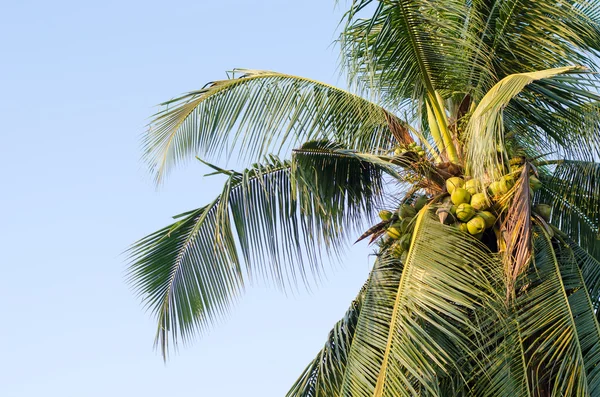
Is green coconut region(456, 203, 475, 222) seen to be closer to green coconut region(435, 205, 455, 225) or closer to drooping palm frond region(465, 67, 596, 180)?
green coconut region(435, 205, 455, 225)

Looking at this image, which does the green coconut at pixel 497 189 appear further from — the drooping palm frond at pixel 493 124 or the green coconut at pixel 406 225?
the green coconut at pixel 406 225

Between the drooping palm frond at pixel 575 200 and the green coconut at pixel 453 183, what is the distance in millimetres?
1558

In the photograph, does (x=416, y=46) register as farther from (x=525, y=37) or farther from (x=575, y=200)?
(x=575, y=200)

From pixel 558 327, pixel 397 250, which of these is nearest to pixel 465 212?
pixel 397 250

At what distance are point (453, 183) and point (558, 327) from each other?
131 centimetres

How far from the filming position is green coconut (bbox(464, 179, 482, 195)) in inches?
281

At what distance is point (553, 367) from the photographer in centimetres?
691

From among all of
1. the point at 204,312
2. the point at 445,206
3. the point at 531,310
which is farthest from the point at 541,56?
the point at 204,312

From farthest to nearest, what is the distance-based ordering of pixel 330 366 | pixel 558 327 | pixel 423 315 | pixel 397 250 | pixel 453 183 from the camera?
pixel 330 366 < pixel 397 250 < pixel 453 183 < pixel 558 327 < pixel 423 315

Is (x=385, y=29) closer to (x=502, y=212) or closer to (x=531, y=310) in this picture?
(x=502, y=212)

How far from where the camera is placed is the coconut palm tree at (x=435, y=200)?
676cm

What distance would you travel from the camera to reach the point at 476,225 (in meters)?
7.03

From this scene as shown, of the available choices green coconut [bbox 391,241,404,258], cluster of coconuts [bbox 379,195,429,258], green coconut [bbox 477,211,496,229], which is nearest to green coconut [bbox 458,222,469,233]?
green coconut [bbox 477,211,496,229]

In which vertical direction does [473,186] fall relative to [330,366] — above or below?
above
